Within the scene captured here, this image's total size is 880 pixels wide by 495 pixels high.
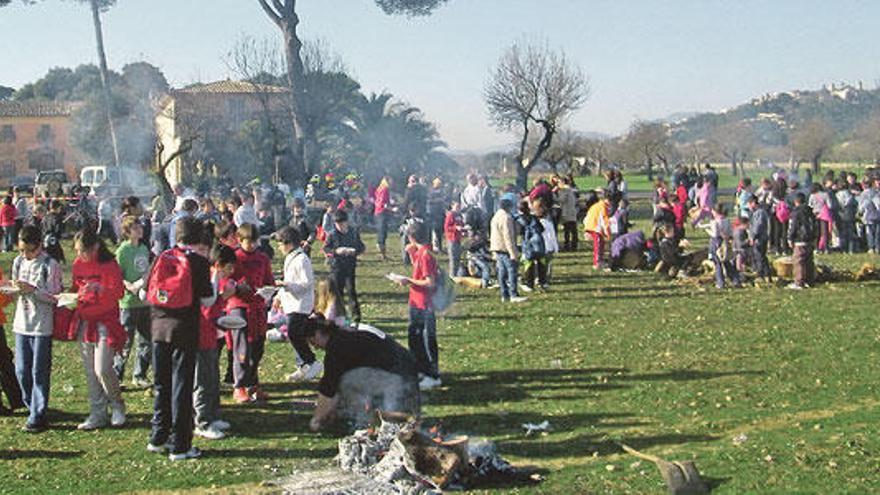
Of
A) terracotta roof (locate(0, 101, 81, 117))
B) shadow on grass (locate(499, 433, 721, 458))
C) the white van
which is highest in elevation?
terracotta roof (locate(0, 101, 81, 117))

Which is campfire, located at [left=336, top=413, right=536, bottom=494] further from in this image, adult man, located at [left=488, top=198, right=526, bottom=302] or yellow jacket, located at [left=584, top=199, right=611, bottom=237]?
yellow jacket, located at [left=584, top=199, right=611, bottom=237]

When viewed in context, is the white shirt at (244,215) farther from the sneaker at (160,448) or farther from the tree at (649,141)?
the tree at (649,141)

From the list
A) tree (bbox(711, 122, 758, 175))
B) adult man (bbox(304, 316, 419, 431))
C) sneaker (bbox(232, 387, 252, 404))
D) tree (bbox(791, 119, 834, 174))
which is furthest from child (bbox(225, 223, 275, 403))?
tree (bbox(711, 122, 758, 175))

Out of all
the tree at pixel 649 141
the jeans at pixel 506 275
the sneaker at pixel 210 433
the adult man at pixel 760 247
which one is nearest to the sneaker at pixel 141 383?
the sneaker at pixel 210 433

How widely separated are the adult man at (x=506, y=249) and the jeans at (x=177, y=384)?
7.57 meters

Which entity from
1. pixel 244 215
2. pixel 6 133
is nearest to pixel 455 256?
pixel 244 215

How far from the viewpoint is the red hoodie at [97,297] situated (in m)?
7.89

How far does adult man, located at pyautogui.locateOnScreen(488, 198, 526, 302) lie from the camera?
1430cm

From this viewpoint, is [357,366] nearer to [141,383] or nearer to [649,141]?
[141,383]

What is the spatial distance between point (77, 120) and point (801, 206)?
43.0 m

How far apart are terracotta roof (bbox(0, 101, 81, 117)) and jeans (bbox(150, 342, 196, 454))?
5939cm

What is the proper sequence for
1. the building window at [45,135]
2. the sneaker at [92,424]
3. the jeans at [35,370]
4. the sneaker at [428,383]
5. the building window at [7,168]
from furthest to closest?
the building window at [7,168] → the building window at [45,135] → the sneaker at [428,383] → the sneaker at [92,424] → the jeans at [35,370]

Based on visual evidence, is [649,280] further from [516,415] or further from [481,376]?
[516,415]

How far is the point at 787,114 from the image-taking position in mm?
77000
